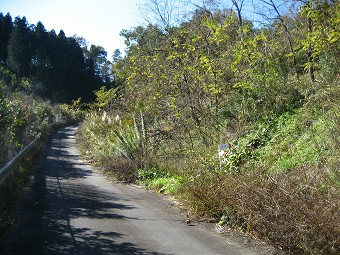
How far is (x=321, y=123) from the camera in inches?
321

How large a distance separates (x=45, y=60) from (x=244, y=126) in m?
58.1

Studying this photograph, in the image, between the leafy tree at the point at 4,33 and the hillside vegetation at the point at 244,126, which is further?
the leafy tree at the point at 4,33

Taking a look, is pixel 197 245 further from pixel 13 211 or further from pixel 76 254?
pixel 13 211

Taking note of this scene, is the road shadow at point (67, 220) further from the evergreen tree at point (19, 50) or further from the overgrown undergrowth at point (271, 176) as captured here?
the evergreen tree at point (19, 50)

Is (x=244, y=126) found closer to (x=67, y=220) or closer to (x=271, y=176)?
(x=271, y=176)

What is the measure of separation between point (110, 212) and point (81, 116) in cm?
4915

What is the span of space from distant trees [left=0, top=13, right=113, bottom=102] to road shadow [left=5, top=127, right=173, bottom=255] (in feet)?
165

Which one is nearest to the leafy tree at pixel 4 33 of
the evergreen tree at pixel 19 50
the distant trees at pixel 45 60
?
the distant trees at pixel 45 60

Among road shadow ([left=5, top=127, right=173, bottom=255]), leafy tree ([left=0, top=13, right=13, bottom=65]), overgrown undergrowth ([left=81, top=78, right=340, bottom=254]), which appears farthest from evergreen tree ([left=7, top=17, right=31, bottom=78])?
road shadow ([left=5, top=127, right=173, bottom=255])

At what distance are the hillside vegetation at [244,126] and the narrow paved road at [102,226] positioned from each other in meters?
0.59

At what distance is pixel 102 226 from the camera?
21.0 feet

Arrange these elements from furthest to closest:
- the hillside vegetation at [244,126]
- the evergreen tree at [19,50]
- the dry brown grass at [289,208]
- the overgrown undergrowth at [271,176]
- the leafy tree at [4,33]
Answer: the leafy tree at [4,33]
the evergreen tree at [19,50]
the hillside vegetation at [244,126]
the overgrown undergrowth at [271,176]
the dry brown grass at [289,208]

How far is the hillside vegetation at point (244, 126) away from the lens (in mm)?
4945

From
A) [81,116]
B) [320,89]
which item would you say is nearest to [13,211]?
[320,89]
